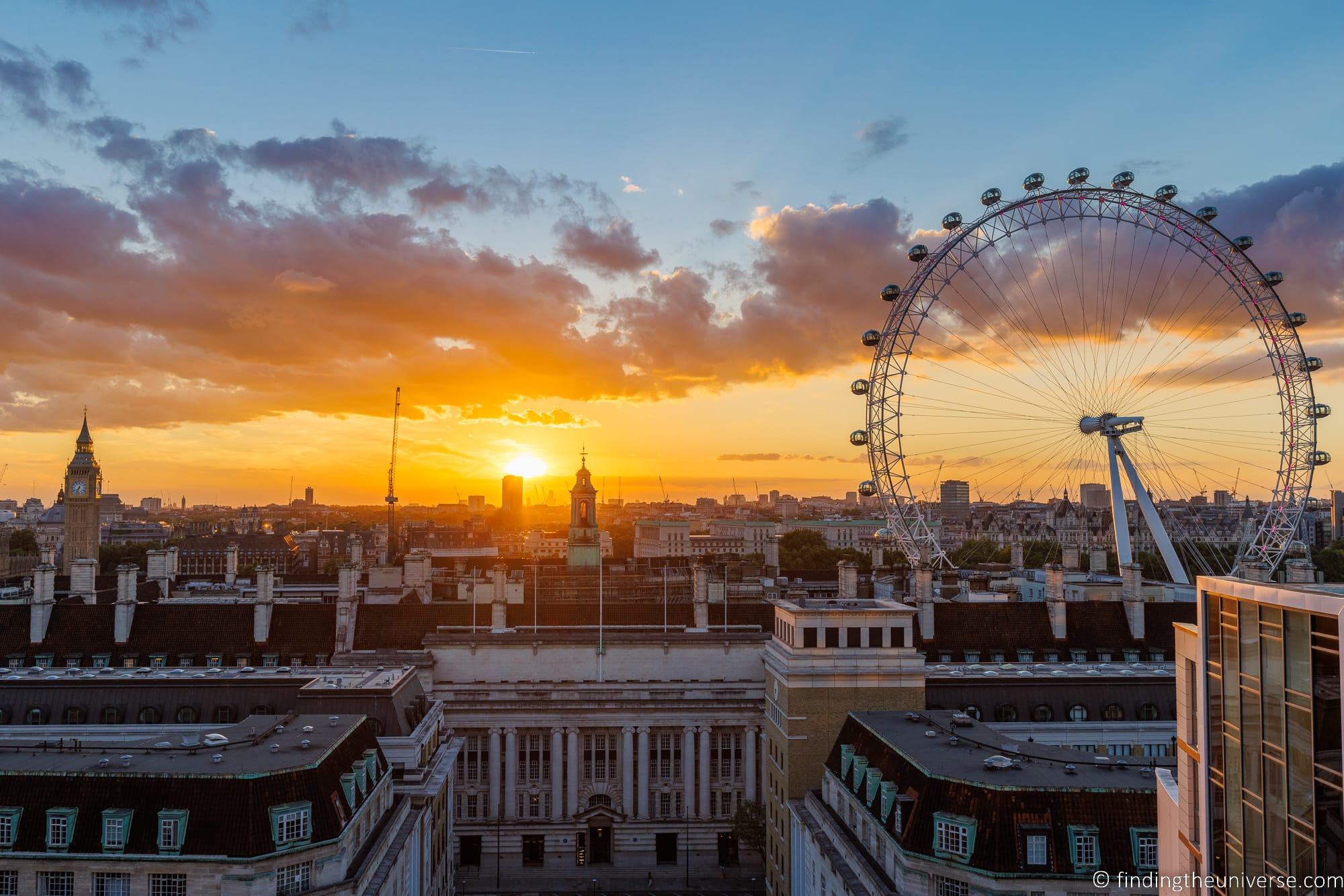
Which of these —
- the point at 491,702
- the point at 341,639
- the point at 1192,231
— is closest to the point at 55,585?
the point at 341,639

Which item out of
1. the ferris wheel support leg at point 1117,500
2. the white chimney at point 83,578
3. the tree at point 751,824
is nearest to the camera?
the tree at point 751,824

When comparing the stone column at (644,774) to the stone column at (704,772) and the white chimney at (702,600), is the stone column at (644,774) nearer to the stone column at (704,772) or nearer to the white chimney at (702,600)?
the stone column at (704,772)

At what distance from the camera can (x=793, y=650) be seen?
217ft

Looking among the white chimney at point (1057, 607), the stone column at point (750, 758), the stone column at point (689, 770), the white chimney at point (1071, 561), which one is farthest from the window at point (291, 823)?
the white chimney at point (1071, 561)

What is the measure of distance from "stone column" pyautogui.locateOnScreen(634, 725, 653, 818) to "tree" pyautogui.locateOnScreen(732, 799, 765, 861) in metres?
7.40

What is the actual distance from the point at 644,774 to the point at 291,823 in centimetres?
4228

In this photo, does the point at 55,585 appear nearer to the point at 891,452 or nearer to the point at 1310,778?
the point at 891,452

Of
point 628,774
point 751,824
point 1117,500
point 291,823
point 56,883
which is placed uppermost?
point 1117,500

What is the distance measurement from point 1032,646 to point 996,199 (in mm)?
41081

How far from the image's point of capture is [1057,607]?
86.2 meters

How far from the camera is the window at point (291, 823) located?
42.3 meters

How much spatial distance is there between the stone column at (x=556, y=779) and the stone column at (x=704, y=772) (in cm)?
1106

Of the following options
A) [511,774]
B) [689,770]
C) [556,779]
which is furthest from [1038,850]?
[511,774]

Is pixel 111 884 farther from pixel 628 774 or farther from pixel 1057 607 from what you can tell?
pixel 1057 607
